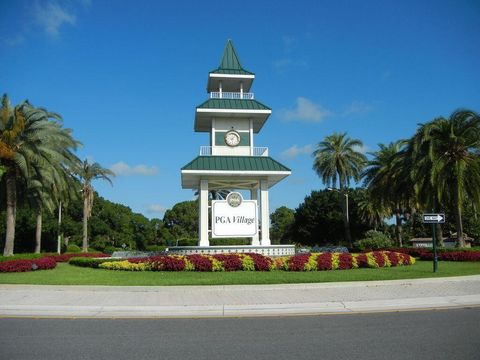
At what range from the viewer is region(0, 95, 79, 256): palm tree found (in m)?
29.6

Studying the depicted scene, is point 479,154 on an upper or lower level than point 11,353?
upper

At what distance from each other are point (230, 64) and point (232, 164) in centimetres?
882

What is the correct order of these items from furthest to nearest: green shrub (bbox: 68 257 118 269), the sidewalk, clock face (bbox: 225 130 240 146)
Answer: clock face (bbox: 225 130 240 146), green shrub (bbox: 68 257 118 269), the sidewalk

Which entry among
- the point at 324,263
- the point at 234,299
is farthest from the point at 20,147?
the point at 234,299

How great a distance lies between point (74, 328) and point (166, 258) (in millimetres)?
12965

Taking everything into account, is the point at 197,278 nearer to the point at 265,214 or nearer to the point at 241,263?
the point at 241,263

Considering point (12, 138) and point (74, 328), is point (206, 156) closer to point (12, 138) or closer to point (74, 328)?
point (12, 138)

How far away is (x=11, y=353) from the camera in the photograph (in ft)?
24.9

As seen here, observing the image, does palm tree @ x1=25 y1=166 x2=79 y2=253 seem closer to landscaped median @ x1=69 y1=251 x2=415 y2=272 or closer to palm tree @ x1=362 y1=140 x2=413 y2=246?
landscaped median @ x1=69 y1=251 x2=415 y2=272

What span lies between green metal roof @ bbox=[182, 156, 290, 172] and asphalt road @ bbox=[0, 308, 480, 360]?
19.0 meters

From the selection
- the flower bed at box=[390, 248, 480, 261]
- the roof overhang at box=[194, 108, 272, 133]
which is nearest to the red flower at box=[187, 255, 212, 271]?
the roof overhang at box=[194, 108, 272, 133]

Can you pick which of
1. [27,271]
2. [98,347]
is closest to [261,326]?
[98,347]

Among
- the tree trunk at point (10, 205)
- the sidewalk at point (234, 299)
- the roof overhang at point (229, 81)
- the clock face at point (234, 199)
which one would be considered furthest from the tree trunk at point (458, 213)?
the tree trunk at point (10, 205)

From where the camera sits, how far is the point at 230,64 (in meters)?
34.4
